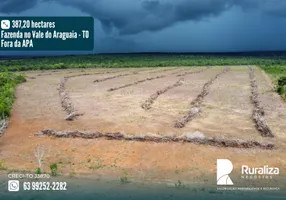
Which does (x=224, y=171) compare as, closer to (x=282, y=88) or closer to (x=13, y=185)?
(x=13, y=185)

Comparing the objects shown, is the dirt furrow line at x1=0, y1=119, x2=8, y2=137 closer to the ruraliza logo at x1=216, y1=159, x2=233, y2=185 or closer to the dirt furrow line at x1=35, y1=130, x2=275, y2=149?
the dirt furrow line at x1=35, y1=130, x2=275, y2=149

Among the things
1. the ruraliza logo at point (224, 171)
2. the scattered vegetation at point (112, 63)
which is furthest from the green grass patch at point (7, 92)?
the scattered vegetation at point (112, 63)

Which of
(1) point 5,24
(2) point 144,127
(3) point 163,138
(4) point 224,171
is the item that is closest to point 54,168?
(3) point 163,138

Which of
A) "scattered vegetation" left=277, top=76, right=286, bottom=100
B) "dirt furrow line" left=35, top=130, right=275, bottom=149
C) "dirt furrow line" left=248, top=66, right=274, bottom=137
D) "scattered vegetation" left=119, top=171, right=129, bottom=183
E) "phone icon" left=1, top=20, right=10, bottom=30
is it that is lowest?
"scattered vegetation" left=119, top=171, right=129, bottom=183

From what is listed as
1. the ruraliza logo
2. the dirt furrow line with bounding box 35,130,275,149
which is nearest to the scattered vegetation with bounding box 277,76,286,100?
the dirt furrow line with bounding box 35,130,275,149

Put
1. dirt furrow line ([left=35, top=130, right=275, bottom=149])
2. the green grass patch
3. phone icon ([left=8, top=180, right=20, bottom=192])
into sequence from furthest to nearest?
the green grass patch
dirt furrow line ([left=35, top=130, right=275, bottom=149])
phone icon ([left=8, top=180, right=20, bottom=192])

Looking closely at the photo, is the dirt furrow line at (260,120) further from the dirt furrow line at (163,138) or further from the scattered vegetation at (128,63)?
the scattered vegetation at (128,63)
